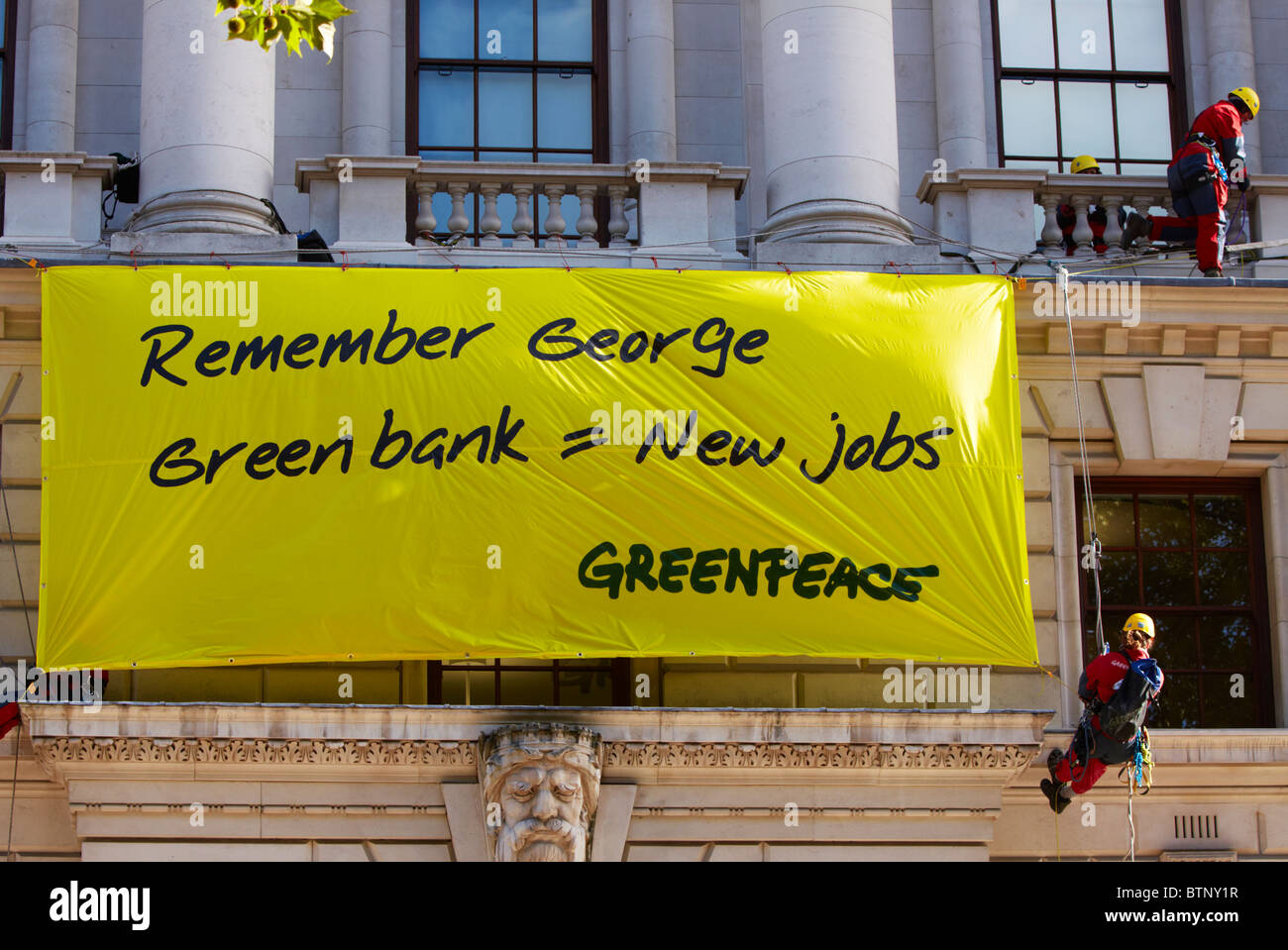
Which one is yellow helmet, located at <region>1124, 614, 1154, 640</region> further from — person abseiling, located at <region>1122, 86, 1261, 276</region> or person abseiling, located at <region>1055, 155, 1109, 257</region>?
person abseiling, located at <region>1055, 155, 1109, 257</region>

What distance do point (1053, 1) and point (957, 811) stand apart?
10.1 metres

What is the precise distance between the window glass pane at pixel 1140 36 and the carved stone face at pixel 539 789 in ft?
35.8

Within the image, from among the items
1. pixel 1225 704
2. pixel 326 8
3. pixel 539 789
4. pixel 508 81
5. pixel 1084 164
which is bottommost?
pixel 539 789

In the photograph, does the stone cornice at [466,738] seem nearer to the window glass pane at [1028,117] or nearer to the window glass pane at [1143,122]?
the window glass pane at [1028,117]

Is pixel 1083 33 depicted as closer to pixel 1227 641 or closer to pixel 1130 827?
pixel 1227 641

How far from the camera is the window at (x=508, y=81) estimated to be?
23.8 m

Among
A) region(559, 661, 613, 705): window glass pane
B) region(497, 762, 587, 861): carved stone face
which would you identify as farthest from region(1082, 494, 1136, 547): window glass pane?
region(497, 762, 587, 861): carved stone face

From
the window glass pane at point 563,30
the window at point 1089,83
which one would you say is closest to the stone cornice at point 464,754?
the window at point 1089,83

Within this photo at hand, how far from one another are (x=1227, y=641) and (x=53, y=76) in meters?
13.0

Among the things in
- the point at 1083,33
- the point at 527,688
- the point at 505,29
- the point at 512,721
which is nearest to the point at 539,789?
the point at 512,721

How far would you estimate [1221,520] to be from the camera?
68.7 ft

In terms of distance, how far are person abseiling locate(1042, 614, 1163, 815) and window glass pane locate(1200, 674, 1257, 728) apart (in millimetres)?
2459

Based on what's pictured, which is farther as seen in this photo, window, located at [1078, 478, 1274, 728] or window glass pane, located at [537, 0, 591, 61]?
window glass pane, located at [537, 0, 591, 61]

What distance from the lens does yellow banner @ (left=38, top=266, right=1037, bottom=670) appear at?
18.5 metres
